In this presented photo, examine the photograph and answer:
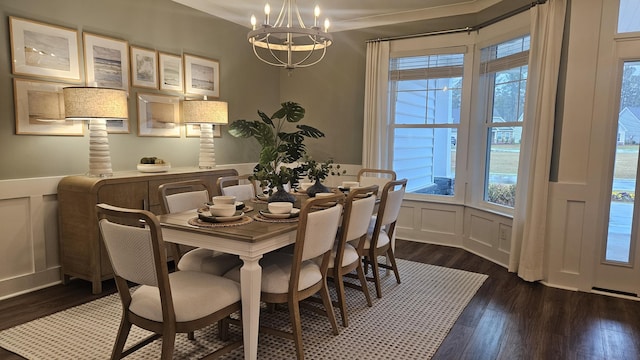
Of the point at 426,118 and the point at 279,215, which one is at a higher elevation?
the point at 426,118

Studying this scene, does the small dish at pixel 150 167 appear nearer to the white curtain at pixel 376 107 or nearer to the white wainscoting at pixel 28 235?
the white wainscoting at pixel 28 235

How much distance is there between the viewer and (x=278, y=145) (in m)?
5.25

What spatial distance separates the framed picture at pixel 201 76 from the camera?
14.4ft

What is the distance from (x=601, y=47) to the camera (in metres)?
3.20

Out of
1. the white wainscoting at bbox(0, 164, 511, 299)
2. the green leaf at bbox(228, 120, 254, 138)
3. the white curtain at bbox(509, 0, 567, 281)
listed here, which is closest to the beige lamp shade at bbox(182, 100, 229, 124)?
the green leaf at bbox(228, 120, 254, 138)

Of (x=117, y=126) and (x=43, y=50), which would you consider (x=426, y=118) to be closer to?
(x=117, y=126)

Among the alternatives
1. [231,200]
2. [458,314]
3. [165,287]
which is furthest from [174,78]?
[458,314]

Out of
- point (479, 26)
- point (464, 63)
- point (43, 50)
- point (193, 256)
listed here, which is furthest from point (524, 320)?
point (43, 50)

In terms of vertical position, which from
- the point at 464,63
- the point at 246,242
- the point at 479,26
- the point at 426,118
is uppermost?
the point at 479,26

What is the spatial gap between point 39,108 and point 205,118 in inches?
56.3

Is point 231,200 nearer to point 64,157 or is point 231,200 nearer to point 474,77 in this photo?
point 64,157

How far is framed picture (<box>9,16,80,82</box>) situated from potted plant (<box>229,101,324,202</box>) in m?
1.72

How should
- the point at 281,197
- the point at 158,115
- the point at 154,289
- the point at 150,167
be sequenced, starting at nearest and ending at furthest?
the point at 154,289 < the point at 281,197 < the point at 150,167 < the point at 158,115

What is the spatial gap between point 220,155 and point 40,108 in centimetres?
201
